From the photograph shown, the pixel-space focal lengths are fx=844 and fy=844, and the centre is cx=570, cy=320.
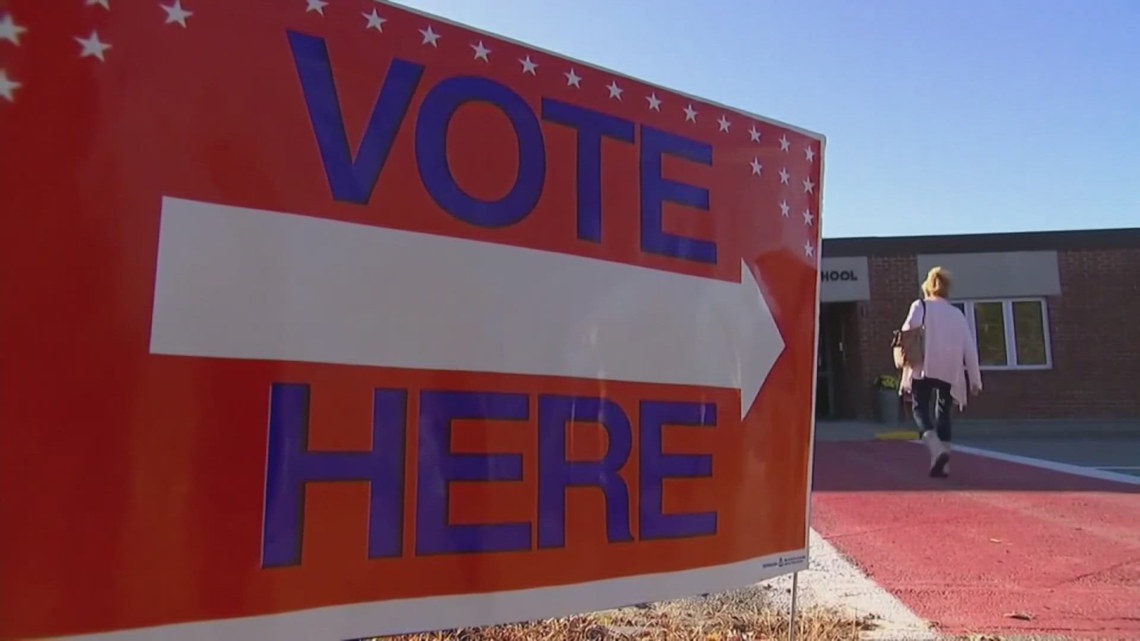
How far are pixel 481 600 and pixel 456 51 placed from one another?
151cm

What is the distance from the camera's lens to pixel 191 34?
1973mm

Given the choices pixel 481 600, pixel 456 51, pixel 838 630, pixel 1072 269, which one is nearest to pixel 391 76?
pixel 456 51

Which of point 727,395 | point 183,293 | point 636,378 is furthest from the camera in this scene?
point 727,395

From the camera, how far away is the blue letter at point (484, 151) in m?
2.29

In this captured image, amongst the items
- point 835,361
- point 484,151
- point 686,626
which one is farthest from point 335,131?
point 835,361

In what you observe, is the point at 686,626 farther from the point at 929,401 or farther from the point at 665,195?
the point at 929,401

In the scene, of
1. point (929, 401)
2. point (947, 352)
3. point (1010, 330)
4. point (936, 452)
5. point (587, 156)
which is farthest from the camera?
point (1010, 330)

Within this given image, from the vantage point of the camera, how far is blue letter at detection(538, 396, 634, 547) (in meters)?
2.39

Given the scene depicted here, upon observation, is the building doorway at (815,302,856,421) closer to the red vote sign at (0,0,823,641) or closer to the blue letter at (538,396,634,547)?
the red vote sign at (0,0,823,641)

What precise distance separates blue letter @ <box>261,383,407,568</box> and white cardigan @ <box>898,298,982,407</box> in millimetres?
6260

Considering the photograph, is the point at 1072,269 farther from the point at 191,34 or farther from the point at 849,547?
the point at 191,34

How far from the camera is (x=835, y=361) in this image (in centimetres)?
1942

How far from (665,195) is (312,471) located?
1.42 metres

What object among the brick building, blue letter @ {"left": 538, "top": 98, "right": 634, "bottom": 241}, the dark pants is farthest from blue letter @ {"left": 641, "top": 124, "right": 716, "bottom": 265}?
the brick building
